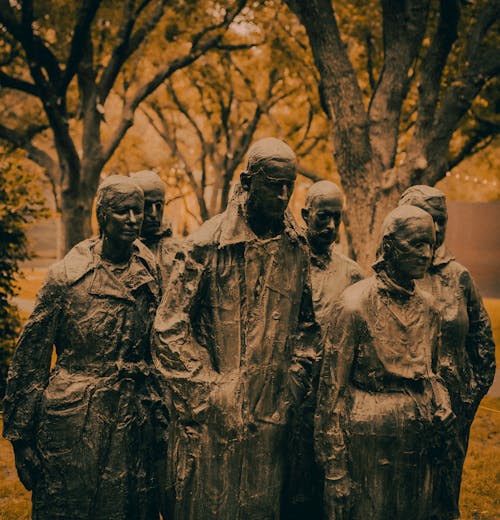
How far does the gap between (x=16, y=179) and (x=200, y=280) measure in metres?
6.46

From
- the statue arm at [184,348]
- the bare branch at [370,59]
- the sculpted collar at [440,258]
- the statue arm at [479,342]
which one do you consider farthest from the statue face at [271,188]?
the bare branch at [370,59]

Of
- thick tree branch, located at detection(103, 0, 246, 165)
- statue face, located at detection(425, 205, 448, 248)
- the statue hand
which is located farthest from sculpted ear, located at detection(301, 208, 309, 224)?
thick tree branch, located at detection(103, 0, 246, 165)

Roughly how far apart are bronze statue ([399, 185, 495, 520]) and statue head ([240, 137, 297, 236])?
1.47m

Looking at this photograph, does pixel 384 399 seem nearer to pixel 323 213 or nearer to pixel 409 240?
pixel 409 240

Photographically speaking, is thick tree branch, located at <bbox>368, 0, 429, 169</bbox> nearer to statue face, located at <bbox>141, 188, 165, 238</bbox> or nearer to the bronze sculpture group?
statue face, located at <bbox>141, 188, 165, 238</bbox>

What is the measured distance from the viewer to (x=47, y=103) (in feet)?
36.3

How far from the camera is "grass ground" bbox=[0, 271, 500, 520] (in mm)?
7125

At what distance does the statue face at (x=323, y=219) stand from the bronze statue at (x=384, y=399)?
4.30 feet

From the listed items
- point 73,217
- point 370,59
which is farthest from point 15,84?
point 370,59

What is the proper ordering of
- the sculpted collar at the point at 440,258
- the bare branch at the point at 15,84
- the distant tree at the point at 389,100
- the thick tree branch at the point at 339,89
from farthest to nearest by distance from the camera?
the bare branch at the point at 15,84 < the distant tree at the point at 389,100 < the thick tree branch at the point at 339,89 < the sculpted collar at the point at 440,258

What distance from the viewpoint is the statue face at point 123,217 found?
4.33 m

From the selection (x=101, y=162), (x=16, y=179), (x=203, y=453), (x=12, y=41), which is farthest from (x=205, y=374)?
(x=12, y=41)

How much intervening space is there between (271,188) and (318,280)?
155 centimetres

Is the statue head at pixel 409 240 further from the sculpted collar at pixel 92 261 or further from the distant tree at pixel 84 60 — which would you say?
the distant tree at pixel 84 60
